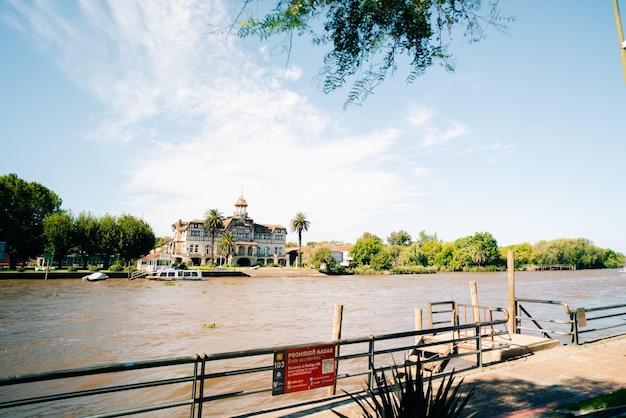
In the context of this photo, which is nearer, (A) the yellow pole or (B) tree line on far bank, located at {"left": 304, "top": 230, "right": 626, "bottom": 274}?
(A) the yellow pole

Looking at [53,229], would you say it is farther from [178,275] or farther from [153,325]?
[153,325]

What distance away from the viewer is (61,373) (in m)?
3.94

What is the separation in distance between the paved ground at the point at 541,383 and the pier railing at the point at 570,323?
864 millimetres

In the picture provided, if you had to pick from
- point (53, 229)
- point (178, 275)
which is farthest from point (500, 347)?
point (53, 229)

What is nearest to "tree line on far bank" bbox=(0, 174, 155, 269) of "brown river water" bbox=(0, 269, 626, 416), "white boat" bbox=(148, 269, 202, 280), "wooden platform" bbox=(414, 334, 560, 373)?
"white boat" bbox=(148, 269, 202, 280)

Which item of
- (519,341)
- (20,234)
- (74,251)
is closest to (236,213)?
(74,251)

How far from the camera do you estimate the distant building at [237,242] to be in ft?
279

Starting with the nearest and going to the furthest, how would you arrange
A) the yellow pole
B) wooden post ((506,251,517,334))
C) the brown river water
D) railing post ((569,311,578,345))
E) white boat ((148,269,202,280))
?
the yellow pole
railing post ((569,311,578,345))
wooden post ((506,251,517,334))
the brown river water
white boat ((148,269,202,280))

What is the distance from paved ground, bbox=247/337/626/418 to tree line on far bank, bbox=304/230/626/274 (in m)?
74.7

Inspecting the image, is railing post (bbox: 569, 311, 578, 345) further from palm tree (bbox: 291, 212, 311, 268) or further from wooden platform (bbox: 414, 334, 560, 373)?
palm tree (bbox: 291, 212, 311, 268)

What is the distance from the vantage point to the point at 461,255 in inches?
4109

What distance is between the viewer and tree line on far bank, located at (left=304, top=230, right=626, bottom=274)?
302 ft

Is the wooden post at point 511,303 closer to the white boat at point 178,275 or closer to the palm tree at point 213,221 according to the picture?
the white boat at point 178,275

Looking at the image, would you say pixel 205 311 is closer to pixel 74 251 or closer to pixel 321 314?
pixel 321 314
